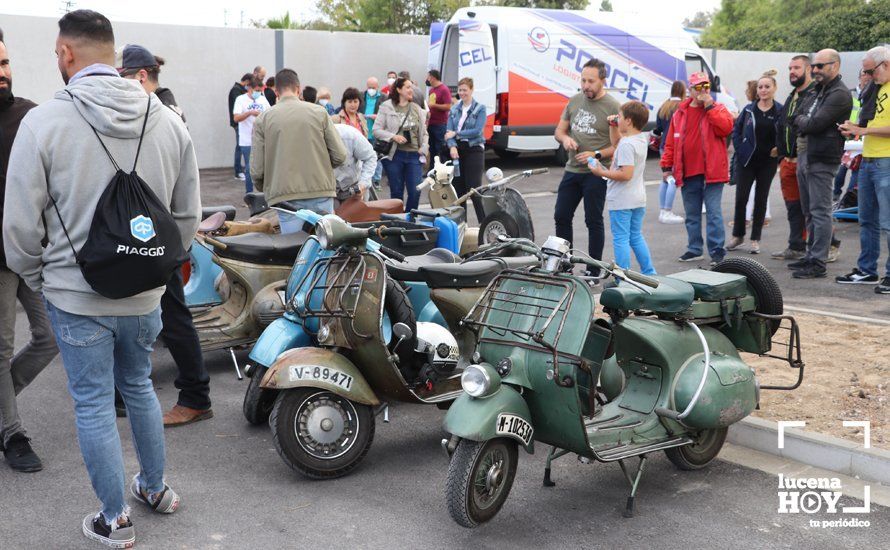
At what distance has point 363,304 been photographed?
15.6 ft

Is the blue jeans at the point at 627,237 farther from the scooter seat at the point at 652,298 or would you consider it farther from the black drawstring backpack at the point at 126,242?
the black drawstring backpack at the point at 126,242

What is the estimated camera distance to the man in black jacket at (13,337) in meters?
4.59

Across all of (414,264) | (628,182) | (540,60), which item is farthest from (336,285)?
(540,60)

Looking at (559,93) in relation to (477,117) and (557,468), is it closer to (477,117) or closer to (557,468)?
(477,117)

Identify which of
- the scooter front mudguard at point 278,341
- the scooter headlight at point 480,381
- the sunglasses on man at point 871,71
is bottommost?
the scooter front mudguard at point 278,341

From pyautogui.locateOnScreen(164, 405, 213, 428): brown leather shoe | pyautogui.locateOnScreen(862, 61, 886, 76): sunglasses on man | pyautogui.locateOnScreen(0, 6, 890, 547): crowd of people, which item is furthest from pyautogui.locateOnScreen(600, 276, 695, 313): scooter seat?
pyautogui.locateOnScreen(862, 61, 886, 76): sunglasses on man

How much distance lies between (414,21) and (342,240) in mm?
31217

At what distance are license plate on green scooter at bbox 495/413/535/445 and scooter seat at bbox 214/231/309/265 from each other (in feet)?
8.98

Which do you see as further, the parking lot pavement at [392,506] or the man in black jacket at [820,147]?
the man in black jacket at [820,147]

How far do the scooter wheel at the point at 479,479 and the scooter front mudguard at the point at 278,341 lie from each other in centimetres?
144

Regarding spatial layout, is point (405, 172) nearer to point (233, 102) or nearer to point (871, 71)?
point (871, 71)

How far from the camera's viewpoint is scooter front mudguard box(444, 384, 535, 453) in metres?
3.79

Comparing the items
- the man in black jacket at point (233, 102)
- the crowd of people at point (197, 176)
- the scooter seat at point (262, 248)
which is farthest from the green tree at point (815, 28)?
the scooter seat at point (262, 248)

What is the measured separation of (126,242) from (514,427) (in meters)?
A: 1.70
